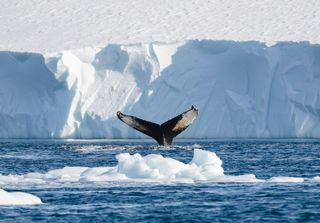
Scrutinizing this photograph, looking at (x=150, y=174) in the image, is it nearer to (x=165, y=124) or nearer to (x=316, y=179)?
(x=316, y=179)

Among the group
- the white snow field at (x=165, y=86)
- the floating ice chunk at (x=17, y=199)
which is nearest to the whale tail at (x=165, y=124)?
the white snow field at (x=165, y=86)

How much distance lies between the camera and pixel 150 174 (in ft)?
89.4

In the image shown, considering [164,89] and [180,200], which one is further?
[164,89]

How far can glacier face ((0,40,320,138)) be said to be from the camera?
50.5m

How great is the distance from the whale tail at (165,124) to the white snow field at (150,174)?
12796mm

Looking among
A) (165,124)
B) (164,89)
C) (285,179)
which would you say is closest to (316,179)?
(285,179)

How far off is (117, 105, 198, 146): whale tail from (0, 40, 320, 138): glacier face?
347 inches

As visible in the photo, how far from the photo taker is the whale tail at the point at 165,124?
4081 cm

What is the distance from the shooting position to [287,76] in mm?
50500

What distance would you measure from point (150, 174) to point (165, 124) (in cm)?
1387

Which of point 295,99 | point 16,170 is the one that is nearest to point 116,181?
point 16,170

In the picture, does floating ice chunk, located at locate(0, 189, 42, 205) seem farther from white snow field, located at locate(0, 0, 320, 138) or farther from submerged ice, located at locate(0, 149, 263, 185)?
white snow field, located at locate(0, 0, 320, 138)

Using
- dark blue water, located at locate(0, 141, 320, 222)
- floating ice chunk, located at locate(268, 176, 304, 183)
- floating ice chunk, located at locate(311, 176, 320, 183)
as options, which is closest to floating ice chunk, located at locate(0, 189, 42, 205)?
dark blue water, located at locate(0, 141, 320, 222)

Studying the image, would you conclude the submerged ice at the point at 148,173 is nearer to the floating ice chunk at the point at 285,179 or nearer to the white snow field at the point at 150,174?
the white snow field at the point at 150,174
